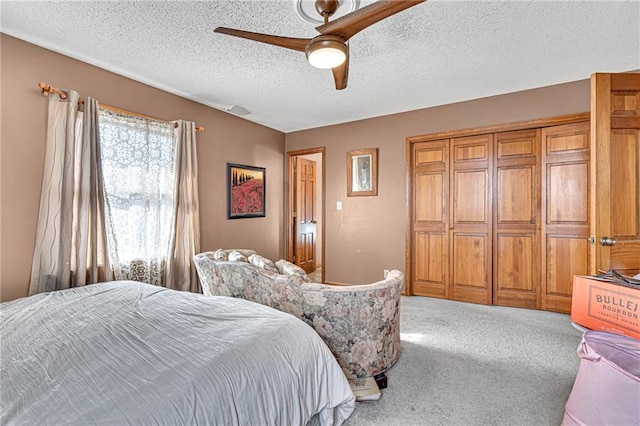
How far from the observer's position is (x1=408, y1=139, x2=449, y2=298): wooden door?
388 centimetres

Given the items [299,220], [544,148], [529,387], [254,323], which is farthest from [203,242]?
[544,148]

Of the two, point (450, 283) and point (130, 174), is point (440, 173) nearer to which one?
point (450, 283)

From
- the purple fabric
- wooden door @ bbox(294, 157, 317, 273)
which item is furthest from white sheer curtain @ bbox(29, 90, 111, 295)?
the purple fabric

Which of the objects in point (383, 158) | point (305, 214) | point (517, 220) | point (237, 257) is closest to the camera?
point (237, 257)

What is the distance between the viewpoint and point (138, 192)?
296 cm

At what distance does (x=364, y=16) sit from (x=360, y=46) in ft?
3.44

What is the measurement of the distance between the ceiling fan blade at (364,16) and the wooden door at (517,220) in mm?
2759

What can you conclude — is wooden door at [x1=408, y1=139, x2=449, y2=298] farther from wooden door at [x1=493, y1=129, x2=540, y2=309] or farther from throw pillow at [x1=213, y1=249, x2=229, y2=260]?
throw pillow at [x1=213, y1=249, x2=229, y2=260]

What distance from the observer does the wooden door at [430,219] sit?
3.88 m

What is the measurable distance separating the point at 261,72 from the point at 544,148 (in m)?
3.16

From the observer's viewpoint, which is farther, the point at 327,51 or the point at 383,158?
the point at 383,158

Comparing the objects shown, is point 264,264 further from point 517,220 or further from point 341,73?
point 517,220

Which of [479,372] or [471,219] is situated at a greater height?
[471,219]

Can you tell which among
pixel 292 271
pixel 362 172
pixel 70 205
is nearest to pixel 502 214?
pixel 362 172
